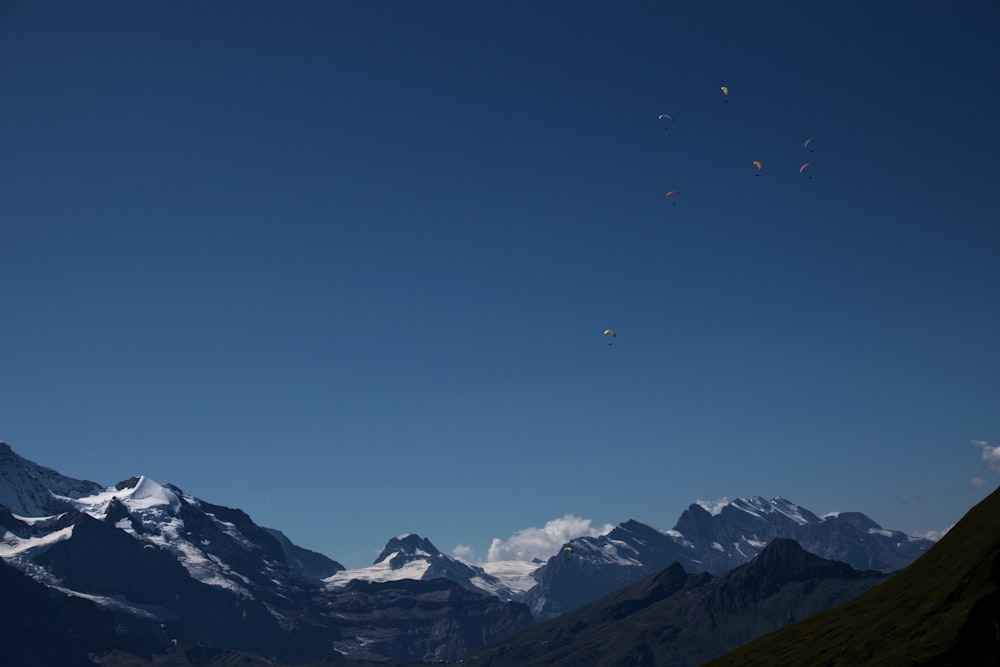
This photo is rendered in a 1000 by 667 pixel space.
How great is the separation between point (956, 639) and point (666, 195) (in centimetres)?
8856

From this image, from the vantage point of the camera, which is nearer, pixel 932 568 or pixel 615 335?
pixel 932 568

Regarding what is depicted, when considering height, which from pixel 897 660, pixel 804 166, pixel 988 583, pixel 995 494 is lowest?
pixel 897 660

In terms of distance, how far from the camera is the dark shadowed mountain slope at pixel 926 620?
110 m

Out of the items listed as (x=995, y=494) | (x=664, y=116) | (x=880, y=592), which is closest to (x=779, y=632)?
(x=880, y=592)

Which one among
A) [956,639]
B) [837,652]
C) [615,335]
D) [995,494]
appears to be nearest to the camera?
[956,639]

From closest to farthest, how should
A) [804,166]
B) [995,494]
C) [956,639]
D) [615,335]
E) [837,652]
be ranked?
[956,639] < [837,652] < [995,494] < [804,166] < [615,335]

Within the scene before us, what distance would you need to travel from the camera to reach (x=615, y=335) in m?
187

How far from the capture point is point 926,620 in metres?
120

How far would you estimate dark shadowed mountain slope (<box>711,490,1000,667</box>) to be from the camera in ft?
359

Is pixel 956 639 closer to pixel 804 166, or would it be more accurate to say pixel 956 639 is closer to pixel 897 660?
pixel 897 660

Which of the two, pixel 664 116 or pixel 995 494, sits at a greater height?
pixel 664 116

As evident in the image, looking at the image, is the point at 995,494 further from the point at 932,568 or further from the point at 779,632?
the point at 779,632

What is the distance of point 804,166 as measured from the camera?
6093 inches

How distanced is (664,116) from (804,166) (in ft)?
97.6
